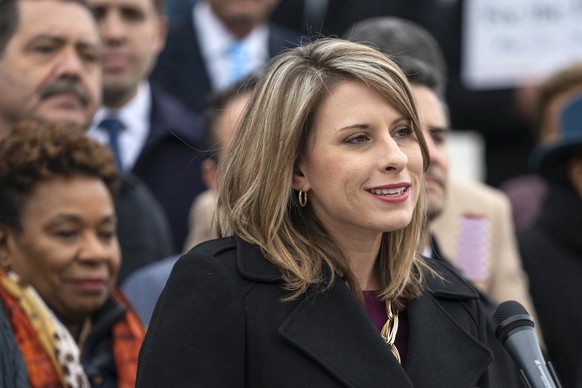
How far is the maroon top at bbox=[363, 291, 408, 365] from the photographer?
12.4 ft

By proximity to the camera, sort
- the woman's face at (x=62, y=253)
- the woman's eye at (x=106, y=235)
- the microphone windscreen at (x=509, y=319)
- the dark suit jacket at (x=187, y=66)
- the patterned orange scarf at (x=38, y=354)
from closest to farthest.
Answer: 1. the microphone windscreen at (x=509, y=319)
2. the patterned orange scarf at (x=38, y=354)
3. the woman's face at (x=62, y=253)
4. the woman's eye at (x=106, y=235)
5. the dark suit jacket at (x=187, y=66)

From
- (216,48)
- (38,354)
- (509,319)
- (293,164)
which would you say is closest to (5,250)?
(38,354)

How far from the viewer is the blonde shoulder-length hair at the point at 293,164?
12.0 feet

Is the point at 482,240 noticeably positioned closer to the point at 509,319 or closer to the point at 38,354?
the point at 38,354

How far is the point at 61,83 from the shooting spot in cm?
597

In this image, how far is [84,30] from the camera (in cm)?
615

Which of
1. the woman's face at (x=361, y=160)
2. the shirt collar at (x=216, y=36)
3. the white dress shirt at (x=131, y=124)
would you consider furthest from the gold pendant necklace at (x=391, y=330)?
the shirt collar at (x=216, y=36)

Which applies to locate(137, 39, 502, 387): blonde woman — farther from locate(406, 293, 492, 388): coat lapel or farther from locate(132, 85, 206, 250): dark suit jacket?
locate(132, 85, 206, 250): dark suit jacket

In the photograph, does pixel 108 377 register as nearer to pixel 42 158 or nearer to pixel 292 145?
pixel 42 158

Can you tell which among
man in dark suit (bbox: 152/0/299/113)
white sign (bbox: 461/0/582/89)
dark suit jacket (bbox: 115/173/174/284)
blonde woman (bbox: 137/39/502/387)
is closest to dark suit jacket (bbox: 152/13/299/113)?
man in dark suit (bbox: 152/0/299/113)

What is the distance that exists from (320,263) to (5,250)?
1552 millimetres

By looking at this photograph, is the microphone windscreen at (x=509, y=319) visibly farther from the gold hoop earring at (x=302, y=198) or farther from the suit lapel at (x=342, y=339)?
the gold hoop earring at (x=302, y=198)

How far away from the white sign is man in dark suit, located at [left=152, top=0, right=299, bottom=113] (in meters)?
1.33

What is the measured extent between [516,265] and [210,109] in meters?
1.66
